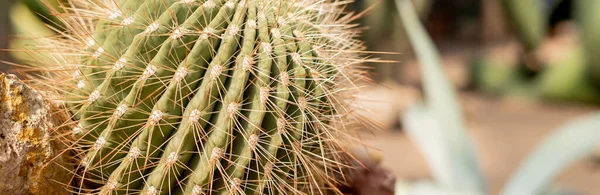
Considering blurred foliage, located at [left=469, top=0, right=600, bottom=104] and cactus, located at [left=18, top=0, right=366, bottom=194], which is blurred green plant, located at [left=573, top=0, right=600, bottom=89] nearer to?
blurred foliage, located at [left=469, top=0, right=600, bottom=104]

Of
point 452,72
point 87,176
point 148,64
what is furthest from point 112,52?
point 452,72

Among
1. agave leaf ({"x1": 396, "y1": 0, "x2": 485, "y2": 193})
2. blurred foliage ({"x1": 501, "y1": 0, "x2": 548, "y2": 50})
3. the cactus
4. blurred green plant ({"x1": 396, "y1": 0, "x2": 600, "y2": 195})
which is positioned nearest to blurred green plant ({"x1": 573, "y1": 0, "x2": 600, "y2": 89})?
blurred foliage ({"x1": 501, "y1": 0, "x2": 548, "y2": 50})

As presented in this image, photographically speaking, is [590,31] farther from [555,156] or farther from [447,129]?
[447,129]

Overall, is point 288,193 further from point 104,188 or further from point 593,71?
point 593,71

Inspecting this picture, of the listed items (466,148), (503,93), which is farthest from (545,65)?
(466,148)

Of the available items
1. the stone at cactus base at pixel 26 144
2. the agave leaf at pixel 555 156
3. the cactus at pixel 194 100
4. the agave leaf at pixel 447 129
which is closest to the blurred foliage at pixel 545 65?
the agave leaf at pixel 555 156

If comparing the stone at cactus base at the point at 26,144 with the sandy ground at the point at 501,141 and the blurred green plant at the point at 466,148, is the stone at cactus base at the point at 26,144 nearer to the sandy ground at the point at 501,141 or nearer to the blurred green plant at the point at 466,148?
the blurred green plant at the point at 466,148
